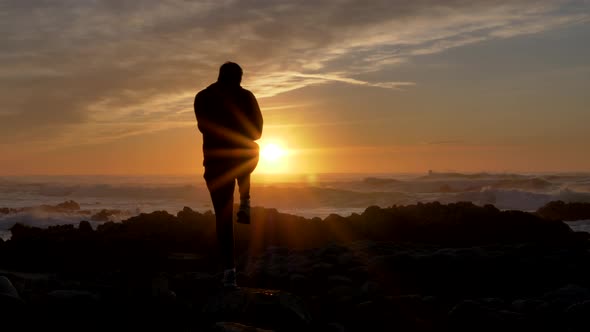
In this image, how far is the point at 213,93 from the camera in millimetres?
6375

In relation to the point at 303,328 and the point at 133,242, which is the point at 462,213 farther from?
the point at 303,328

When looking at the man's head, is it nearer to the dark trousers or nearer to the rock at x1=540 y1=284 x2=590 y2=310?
the dark trousers

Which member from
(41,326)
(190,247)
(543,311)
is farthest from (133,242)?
(543,311)

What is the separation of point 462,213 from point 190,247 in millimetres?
5782

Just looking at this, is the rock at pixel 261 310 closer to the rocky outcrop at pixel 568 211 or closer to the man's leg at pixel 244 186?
the man's leg at pixel 244 186

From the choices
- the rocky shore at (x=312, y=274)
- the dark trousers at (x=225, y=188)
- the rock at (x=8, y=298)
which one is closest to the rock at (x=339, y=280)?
the rocky shore at (x=312, y=274)

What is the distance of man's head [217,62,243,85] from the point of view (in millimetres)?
6402

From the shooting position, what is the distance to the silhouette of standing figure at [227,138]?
251 inches

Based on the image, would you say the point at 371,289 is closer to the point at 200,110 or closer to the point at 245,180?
the point at 245,180

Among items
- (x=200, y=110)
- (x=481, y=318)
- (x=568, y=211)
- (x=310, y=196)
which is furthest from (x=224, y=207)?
(x=310, y=196)

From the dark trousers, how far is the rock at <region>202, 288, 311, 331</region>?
0.75 m

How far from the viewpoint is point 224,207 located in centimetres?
647

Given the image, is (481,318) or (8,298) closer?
(8,298)

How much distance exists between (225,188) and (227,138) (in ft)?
1.89
